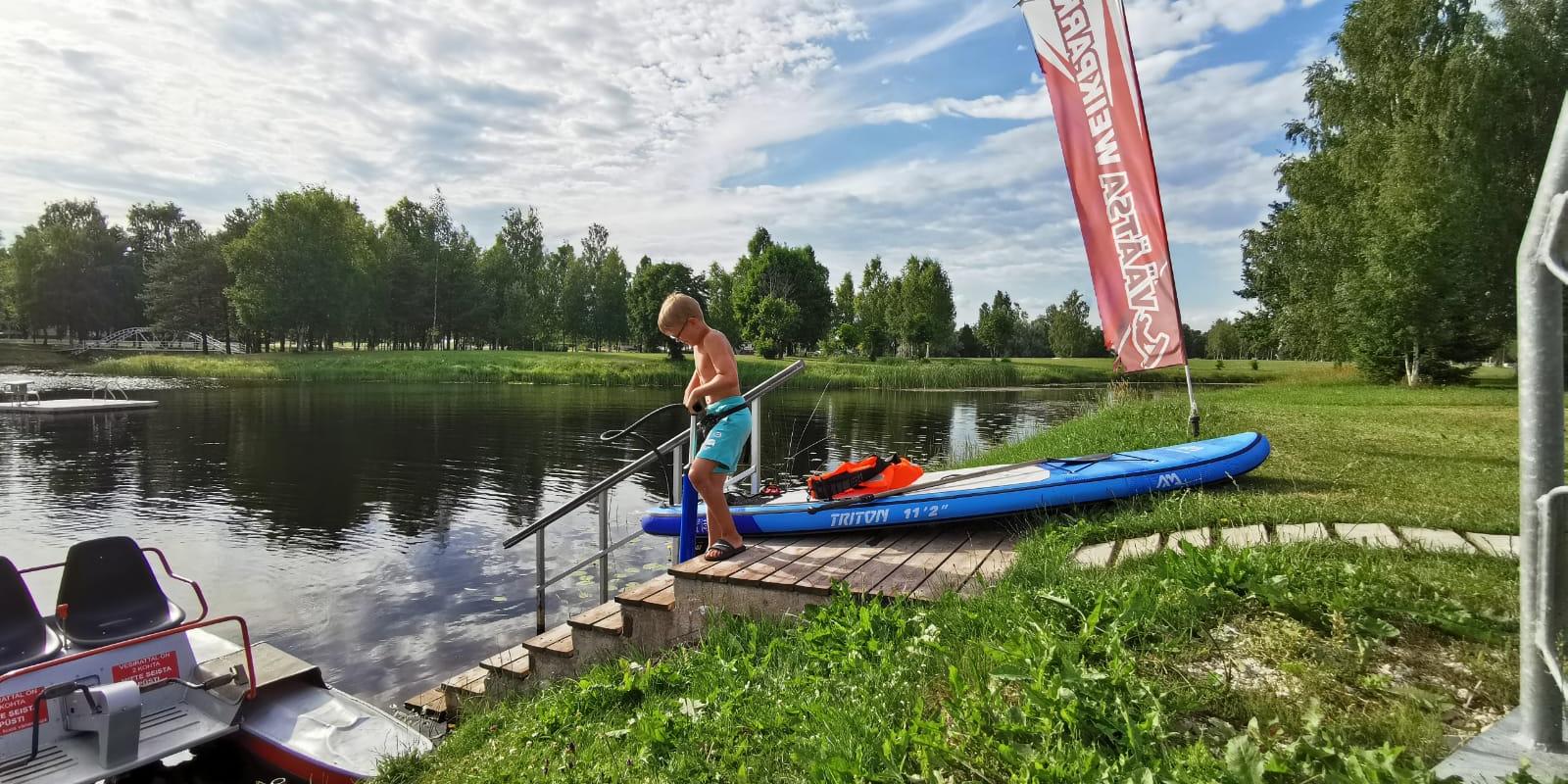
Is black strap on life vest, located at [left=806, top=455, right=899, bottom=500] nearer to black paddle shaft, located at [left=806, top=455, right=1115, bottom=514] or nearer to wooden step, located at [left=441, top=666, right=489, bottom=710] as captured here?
black paddle shaft, located at [left=806, top=455, right=1115, bottom=514]

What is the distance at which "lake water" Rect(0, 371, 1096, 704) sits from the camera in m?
8.52

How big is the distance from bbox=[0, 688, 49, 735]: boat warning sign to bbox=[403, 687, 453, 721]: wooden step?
2302 millimetres

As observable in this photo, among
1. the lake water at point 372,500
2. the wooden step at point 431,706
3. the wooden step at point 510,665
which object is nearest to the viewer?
the wooden step at point 510,665

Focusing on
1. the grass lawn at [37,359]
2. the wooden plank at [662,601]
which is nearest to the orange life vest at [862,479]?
the wooden plank at [662,601]

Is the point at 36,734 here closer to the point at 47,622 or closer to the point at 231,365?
the point at 47,622

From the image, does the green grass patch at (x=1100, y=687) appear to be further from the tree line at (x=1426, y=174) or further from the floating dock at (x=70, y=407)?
the floating dock at (x=70, y=407)

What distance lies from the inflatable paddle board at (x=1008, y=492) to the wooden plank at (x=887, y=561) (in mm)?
123

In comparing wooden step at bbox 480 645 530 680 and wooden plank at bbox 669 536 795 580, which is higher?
wooden plank at bbox 669 536 795 580

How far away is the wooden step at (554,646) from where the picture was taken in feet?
17.2

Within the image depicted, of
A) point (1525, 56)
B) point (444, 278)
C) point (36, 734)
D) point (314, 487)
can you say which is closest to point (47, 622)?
point (36, 734)

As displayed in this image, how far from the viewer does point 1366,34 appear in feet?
81.6

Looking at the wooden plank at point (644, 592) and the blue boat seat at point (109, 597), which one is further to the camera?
the blue boat seat at point (109, 597)

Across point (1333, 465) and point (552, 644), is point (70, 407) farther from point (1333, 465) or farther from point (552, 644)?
point (1333, 465)

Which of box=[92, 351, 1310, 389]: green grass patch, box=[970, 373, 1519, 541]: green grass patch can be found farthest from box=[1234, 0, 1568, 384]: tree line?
box=[92, 351, 1310, 389]: green grass patch
